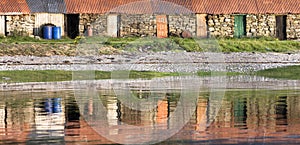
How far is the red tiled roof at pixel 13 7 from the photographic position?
207ft

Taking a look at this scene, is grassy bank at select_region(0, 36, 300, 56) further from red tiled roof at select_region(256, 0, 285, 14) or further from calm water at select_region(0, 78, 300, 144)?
calm water at select_region(0, 78, 300, 144)

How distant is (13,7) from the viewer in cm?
6353

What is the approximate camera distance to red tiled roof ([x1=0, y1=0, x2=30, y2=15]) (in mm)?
63050

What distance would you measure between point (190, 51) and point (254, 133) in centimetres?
3742

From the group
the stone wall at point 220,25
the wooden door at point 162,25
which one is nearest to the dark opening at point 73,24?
the wooden door at point 162,25

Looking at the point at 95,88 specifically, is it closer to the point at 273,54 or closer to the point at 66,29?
the point at 273,54

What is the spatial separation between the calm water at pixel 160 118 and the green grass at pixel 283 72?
10.6m

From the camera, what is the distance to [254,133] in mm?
21922

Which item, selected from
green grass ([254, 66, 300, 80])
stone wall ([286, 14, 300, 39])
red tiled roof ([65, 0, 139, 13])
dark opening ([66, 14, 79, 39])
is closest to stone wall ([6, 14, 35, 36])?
red tiled roof ([65, 0, 139, 13])

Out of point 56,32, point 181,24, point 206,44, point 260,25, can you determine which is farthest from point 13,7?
point 260,25

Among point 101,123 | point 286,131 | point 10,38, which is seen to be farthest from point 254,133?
point 10,38

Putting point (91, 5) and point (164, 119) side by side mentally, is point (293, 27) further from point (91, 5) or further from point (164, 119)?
point (164, 119)

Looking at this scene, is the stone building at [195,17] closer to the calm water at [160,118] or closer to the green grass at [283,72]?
the green grass at [283,72]

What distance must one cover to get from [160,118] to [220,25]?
41840mm
